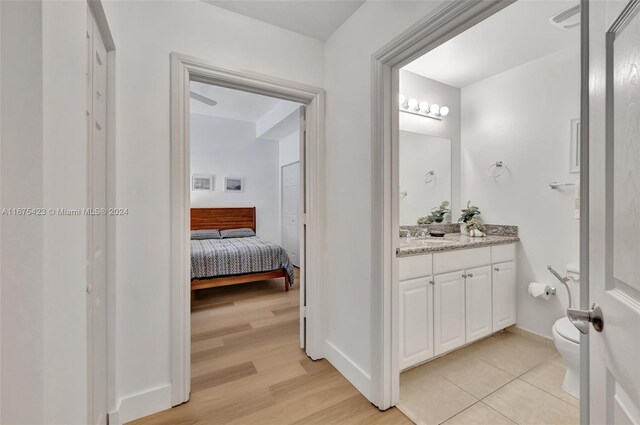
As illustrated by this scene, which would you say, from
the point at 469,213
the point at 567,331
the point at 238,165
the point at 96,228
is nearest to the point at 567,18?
the point at 469,213

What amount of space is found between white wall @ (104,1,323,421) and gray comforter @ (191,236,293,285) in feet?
6.25

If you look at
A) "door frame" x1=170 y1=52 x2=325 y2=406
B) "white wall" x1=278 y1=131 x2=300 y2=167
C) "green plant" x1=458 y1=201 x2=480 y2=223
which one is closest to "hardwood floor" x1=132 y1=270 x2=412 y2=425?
"door frame" x1=170 y1=52 x2=325 y2=406

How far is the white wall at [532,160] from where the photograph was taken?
2293mm

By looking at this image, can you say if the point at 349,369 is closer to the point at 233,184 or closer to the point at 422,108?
the point at 422,108

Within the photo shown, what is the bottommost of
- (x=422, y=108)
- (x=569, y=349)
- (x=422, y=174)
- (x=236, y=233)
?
(x=569, y=349)

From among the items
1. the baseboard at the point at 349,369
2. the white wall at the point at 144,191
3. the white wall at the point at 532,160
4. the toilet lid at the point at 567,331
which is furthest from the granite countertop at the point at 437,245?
the white wall at the point at 144,191

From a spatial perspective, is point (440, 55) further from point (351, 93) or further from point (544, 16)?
point (351, 93)

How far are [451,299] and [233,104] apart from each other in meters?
4.16

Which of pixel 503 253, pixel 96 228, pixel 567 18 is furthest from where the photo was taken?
pixel 503 253

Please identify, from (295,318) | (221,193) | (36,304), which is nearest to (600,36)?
(36,304)

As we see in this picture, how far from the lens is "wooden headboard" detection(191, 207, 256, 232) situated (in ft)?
16.6

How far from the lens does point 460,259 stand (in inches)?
82.6

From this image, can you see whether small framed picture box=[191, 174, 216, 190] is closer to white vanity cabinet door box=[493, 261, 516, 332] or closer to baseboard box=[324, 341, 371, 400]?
baseboard box=[324, 341, 371, 400]

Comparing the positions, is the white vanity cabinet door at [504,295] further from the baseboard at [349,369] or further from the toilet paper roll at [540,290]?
the baseboard at [349,369]
